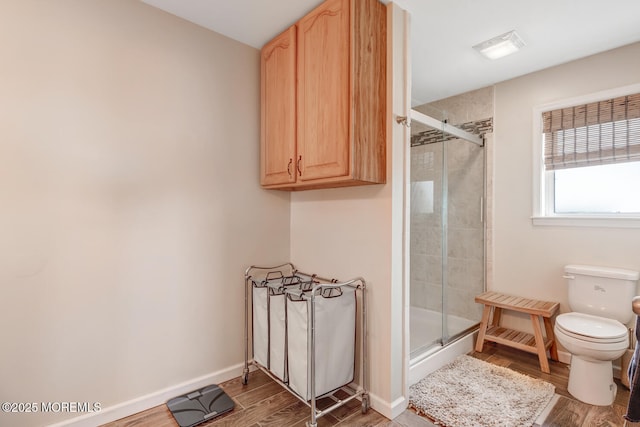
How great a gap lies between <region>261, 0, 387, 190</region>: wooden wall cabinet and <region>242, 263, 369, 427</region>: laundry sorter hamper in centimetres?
67

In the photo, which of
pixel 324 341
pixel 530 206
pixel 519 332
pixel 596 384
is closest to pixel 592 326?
pixel 596 384

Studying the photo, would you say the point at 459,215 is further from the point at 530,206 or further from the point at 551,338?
the point at 551,338

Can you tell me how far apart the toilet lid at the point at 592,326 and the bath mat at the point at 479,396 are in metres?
0.43

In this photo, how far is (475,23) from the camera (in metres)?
1.91

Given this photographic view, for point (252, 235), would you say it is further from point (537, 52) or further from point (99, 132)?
point (537, 52)

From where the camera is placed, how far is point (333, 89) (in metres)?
1.69

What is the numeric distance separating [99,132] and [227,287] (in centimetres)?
118

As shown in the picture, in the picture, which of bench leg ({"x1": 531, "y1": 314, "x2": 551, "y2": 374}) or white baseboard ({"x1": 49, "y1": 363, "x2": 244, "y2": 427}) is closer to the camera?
white baseboard ({"x1": 49, "y1": 363, "x2": 244, "y2": 427})

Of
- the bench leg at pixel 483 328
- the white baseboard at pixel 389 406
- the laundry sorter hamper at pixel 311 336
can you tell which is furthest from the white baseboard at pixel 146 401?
the bench leg at pixel 483 328

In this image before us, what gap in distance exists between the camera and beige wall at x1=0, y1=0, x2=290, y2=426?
148cm

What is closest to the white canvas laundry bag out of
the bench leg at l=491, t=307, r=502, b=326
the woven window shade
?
the bench leg at l=491, t=307, r=502, b=326

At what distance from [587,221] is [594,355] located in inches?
38.8

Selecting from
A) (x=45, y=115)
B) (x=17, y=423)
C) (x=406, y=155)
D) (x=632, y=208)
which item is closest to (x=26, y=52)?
(x=45, y=115)

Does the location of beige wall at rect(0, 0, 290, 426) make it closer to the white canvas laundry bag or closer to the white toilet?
the white canvas laundry bag
